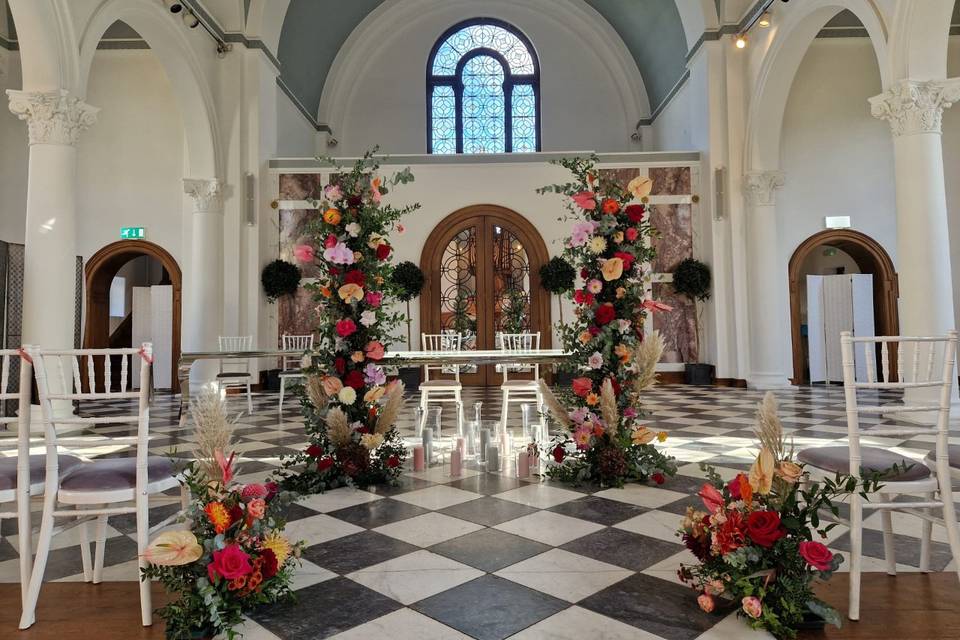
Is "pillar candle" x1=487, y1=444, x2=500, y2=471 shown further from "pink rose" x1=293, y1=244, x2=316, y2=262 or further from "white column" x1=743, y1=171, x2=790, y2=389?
"white column" x1=743, y1=171, x2=790, y2=389

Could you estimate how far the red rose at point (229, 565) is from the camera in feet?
6.08

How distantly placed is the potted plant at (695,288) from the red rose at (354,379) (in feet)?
23.7

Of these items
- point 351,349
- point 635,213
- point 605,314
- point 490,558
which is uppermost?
point 635,213

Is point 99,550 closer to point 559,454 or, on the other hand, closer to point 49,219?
point 559,454

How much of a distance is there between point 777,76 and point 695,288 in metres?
3.26

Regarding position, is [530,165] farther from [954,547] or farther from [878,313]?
[954,547]

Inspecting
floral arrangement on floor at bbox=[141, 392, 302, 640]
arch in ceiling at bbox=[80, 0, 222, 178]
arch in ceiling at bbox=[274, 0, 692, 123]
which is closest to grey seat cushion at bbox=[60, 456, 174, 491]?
floral arrangement on floor at bbox=[141, 392, 302, 640]

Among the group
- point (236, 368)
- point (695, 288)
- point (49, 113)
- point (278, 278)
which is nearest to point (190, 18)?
point (49, 113)

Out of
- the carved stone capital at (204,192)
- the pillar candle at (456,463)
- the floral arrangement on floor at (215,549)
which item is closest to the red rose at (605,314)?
the pillar candle at (456,463)

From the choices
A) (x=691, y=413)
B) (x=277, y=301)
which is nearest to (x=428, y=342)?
(x=277, y=301)

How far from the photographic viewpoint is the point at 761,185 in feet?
30.7

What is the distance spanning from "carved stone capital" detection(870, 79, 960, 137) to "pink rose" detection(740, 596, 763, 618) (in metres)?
6.26

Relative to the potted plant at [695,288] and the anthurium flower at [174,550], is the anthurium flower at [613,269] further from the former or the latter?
the potted plant at [695,288]

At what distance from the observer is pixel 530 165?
34.0ft
